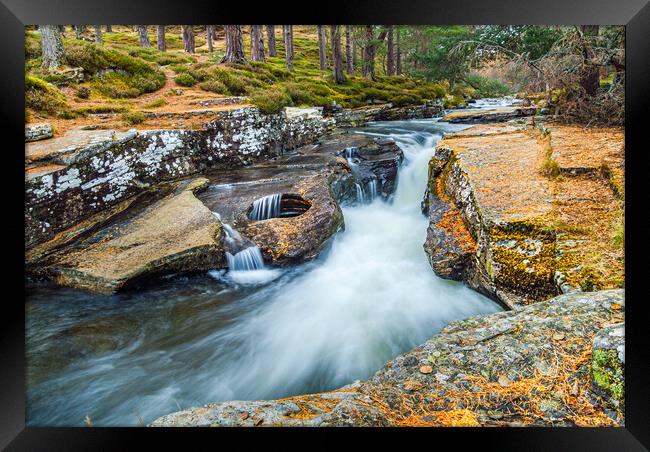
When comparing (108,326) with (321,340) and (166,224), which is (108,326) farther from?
(321,340)

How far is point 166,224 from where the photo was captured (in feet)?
14.9

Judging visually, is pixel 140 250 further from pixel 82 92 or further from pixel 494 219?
pixel 494 219

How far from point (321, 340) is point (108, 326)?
216 cm

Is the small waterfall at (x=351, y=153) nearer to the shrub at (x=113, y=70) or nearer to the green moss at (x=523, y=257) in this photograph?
the shrub at (x=113, y=70)

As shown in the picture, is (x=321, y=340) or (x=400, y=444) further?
(x=321, y=340)

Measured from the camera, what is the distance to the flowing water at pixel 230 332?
9.23ft

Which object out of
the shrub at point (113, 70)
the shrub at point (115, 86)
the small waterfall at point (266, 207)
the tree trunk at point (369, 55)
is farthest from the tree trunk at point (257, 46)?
the small waterfall at point (266, 207)

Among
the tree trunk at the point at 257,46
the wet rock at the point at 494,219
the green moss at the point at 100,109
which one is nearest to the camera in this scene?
the wet rock at the point at 494,219

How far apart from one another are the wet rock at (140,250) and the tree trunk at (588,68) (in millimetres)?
4991

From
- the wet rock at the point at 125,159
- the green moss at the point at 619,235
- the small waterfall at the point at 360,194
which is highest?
A: the wet rock at the point at 125,159
